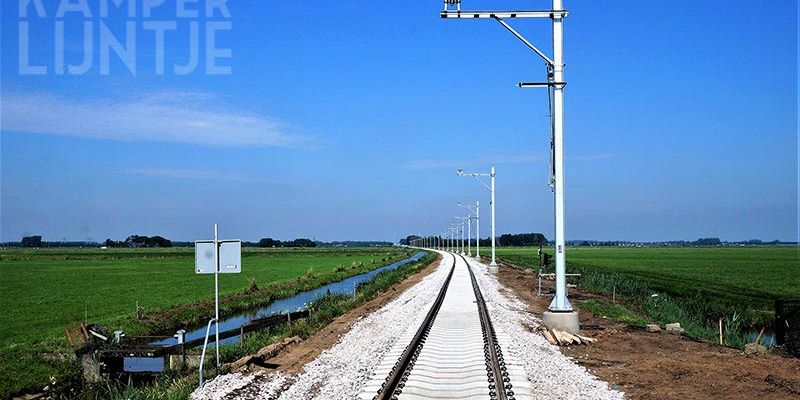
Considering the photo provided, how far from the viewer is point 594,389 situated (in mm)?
10000

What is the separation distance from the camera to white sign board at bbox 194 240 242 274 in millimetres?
12156

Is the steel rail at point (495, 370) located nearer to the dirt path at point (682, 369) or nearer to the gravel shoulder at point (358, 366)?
the gravel shoulder at point (358, 366)

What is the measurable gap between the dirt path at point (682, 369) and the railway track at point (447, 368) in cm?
169

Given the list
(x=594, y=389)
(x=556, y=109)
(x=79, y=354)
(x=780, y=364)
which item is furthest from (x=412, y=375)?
(x=79, y=354)

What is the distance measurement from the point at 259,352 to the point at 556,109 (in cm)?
869

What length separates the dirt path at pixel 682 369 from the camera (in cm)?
992

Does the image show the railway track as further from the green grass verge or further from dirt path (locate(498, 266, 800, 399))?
the green grass verge

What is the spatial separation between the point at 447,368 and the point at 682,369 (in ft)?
12.6

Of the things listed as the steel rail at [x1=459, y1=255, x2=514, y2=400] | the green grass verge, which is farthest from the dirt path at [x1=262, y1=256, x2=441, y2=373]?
the steel rail at [x1=459, y1=255, x2=514, y2=400]

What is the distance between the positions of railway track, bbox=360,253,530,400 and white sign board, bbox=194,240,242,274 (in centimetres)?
312

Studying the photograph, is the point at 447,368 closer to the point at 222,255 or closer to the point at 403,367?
the point at 403,367

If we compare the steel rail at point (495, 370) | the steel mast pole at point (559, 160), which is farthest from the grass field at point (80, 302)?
the steel mast pole at point (559, 160)

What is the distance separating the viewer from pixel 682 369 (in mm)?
11492

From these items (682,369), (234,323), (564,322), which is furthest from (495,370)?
(234,323)
